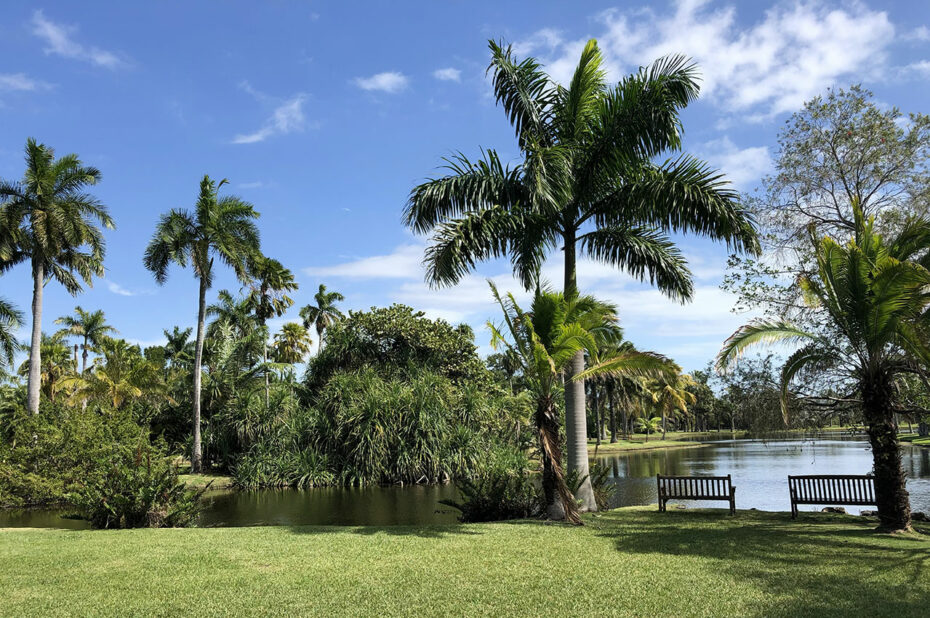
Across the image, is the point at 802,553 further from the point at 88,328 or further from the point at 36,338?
the point at 88,328

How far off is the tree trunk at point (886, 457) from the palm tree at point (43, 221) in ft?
91.5

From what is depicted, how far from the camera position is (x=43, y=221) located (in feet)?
82.9

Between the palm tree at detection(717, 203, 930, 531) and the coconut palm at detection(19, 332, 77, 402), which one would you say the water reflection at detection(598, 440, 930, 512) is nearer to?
the palm tree at detection(717, 203, 930, 531)

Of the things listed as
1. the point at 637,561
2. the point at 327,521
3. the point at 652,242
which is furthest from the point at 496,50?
the point at 327,521

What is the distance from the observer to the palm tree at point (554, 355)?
1238 cm

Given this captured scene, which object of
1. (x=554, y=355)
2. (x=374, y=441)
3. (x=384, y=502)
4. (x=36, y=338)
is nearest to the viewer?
(x=554, y=355)

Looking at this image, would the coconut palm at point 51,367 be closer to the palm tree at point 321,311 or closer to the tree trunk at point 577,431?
the palm tree at point 321,311

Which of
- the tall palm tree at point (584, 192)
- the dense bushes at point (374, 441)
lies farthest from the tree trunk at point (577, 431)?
the dense bushes at point (374, 441)

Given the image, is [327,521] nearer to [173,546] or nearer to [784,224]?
[173,546]

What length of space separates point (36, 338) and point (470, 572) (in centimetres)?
2492

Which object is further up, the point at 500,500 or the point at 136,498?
the point at 136,498

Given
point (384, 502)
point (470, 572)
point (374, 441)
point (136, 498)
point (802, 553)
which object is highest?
point (374, 441)

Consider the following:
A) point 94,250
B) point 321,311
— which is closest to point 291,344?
point 321,311

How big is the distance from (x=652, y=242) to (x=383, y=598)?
36.2ft
